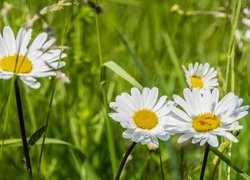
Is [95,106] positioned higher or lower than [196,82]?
lower

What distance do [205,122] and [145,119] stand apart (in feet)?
A: 0.37

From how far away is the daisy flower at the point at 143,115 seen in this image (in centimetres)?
96

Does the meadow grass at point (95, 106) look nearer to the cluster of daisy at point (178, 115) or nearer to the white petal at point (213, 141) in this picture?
the cluster of daisy at point (178, 115)

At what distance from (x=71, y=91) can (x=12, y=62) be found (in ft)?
2.57

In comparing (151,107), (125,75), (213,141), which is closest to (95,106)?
(125,75)

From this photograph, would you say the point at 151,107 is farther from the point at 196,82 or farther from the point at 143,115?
the point at 196,82

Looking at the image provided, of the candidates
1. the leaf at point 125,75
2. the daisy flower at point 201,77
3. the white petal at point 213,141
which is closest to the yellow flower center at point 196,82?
the daisy flower at point 201,77

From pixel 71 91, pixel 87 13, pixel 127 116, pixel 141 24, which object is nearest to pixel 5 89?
pixel 71 91

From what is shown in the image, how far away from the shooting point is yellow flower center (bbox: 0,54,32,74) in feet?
3.28

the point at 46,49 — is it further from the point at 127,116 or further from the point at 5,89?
the point at 5,89

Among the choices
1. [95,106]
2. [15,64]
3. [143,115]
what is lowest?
[95,106]

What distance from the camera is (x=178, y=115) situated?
0.98 m

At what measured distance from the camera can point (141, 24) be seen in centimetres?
260

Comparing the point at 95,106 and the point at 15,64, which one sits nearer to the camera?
the point at 15,64
